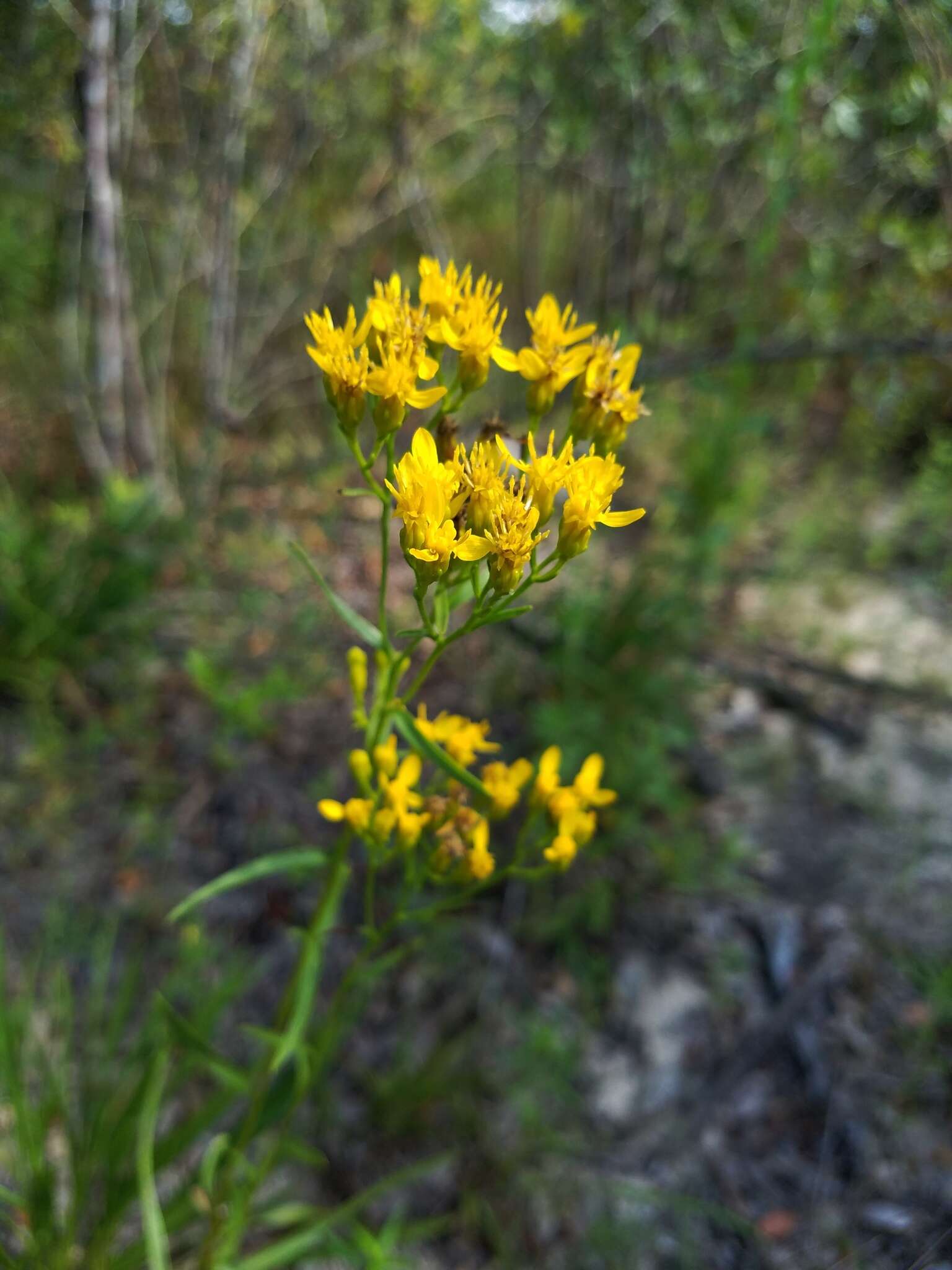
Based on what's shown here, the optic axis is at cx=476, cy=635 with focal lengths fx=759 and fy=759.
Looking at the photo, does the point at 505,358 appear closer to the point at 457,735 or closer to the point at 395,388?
the point at 395,388

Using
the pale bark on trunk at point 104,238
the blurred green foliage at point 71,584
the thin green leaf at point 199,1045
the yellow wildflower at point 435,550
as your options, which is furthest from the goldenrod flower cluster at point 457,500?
the pale bark on trunk at point 104,238

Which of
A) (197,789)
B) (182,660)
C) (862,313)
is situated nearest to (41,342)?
(182,660)

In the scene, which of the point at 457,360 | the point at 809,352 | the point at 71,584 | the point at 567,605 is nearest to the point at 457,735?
the point at 457,360

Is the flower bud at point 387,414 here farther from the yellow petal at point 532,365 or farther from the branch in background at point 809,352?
the branch in background at point 809,352

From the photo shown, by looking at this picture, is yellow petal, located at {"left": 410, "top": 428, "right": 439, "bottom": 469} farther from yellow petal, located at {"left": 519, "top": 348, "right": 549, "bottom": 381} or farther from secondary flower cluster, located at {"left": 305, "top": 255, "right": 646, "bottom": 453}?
yellow petal, located at {"left": 519, "top": 348, "right": 549, "bottom": 381}

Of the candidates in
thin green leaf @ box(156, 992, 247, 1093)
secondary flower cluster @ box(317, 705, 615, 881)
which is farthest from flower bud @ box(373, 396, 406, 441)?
thin green leaf @ box(156, 992, 247, 1093)

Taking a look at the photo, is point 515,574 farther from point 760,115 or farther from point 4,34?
point 4,34
